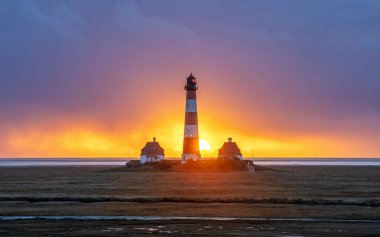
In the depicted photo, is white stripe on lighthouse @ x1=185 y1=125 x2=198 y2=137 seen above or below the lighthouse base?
above

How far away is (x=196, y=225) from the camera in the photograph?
30469 mm

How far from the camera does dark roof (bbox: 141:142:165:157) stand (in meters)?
111

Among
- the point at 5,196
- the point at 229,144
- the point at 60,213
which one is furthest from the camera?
the point at 229,144

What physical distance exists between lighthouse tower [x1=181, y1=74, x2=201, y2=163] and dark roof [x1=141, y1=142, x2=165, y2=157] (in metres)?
16.6

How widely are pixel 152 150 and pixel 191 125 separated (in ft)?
65.1

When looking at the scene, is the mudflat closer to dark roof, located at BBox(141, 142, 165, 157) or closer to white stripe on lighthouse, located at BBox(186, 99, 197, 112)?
white stripe on lighthouse, located at BBox(186, 99, 197, 112)

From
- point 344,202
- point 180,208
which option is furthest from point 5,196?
point 344,202

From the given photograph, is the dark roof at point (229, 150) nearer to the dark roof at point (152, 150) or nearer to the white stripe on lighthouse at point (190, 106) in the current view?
the dark roof at point (152, 150)

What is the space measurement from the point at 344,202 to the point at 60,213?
16951 millimetres

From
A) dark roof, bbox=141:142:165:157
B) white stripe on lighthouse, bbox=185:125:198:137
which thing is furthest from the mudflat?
dark roof, bbox=141:142:165:157

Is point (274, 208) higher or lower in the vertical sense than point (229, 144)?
lower

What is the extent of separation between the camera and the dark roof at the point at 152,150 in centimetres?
11141

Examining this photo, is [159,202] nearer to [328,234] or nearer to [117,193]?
[117,193]

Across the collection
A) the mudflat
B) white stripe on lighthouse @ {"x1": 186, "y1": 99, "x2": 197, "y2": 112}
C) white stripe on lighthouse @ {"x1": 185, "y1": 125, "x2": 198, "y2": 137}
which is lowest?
the mudflat
